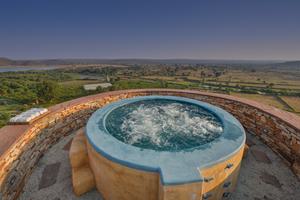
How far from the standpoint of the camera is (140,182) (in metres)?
3.38

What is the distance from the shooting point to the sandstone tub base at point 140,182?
302 centimetres

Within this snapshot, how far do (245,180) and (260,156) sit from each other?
1.59 m

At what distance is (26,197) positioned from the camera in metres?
4.16

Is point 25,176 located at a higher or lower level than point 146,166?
lower

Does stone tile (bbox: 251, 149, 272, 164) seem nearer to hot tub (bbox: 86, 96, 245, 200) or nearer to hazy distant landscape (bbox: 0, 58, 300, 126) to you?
hot tub (bbox: 86, 96, 245, 200)

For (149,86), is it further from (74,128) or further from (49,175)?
(49,175)

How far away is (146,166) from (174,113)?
3.92m

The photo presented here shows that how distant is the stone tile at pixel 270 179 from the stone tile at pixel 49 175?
6474 millimetres

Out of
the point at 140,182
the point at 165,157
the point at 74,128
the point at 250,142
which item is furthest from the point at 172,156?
the point at 74,128

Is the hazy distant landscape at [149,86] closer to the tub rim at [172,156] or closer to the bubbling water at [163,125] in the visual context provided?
the bubbling water at [163,125]

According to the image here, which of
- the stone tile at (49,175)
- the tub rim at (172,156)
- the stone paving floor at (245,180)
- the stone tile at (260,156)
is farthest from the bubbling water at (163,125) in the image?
the stone tile at (49,175)

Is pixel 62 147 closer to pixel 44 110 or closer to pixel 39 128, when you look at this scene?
pixel 39 128

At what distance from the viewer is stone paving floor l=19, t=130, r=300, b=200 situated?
13.7 feet

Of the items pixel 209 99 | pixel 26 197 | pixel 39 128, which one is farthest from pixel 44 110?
pixel 209 99
